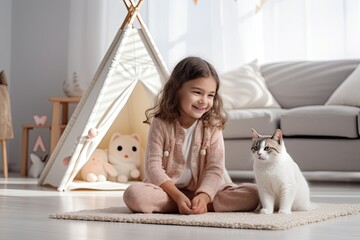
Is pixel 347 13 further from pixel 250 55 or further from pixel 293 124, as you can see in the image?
pixel 293 124

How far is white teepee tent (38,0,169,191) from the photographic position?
10.3 ft

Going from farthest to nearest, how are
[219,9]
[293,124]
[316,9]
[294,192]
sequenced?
[219,9]
[316,9]
[293,124]
[294,192]

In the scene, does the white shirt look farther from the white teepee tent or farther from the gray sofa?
the gray sofa

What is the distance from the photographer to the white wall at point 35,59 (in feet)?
17.5

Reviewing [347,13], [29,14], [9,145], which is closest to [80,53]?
[29,14]

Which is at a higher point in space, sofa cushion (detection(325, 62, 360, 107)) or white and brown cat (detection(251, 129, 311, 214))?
sofa cushion (detection(325, 62, 360, 107))

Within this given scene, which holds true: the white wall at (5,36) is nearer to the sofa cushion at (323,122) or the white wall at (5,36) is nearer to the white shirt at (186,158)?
the sofa cushion at (323,122)

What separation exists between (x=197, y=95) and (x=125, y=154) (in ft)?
5.67

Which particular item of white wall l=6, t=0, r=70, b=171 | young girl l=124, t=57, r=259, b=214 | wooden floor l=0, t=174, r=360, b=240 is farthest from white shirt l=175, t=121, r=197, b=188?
white wall l=6, t=0, r=70, b=171

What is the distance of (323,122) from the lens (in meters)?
3.49

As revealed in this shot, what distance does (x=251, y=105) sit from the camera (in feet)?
13.5

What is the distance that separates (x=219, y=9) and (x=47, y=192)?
2.23 meters

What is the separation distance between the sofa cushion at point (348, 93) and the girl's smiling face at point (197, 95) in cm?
197

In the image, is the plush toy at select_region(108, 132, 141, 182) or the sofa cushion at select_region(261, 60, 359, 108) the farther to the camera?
the sofa cushion at select_region(261, 60, 359, 108)
